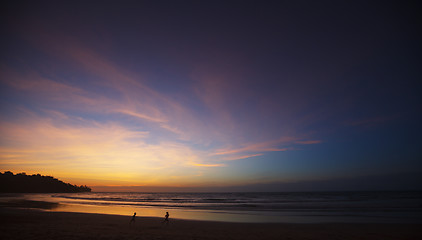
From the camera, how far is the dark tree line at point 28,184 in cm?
13459

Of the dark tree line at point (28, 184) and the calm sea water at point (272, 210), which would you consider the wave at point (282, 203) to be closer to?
the calm sea water at point (272, 210)

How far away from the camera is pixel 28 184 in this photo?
496 feet

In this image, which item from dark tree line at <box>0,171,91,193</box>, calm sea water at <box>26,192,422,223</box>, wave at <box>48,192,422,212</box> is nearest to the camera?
calm sea water at <box>26,192,422,223</box>

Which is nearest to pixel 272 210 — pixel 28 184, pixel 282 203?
pixel 282 203

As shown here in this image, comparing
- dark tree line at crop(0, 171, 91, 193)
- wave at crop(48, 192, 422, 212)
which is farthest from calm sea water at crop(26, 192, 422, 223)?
dark tree line at crop(0, 171, 91, 193)


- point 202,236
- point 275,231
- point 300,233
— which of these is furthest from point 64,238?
point 300,233

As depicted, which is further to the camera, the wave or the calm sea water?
the wave

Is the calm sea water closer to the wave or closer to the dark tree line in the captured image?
the wave

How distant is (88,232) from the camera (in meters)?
14.2

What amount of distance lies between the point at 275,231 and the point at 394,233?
871 centimetres

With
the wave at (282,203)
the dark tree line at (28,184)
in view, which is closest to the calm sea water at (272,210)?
the wave at (282,203)

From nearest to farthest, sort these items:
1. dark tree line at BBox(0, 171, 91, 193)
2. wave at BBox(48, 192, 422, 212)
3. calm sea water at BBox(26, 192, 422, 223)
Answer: calm sea water at BBox(26, 192, 422, 223)
wave at BBox(48, 192, 422, 212)
dark tree line at BBox(0, 171, 91, 193)

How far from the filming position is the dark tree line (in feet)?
442

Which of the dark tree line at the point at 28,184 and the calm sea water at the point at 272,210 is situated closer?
the calm sea water at the point at 272,210
